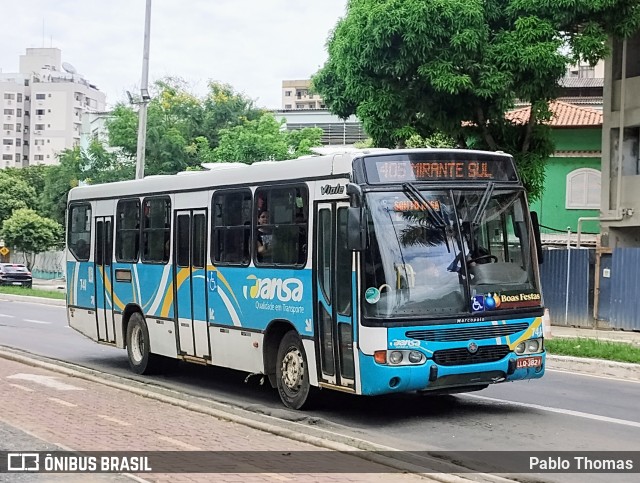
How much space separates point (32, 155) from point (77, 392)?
13382 centimetres

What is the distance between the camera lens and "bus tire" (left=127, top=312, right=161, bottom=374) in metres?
15.1

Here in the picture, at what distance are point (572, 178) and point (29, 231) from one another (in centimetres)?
3973

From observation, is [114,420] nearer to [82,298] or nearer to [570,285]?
[82,298]

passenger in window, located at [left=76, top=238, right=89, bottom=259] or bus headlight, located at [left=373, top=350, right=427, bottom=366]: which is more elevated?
passenger in window, located at [left=76, top=238, right=89, bottom=259]

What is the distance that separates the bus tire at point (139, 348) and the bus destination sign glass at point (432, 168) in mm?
6177

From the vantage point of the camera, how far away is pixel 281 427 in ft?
31.3

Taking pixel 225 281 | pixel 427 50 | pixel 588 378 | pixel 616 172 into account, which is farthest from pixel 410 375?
pixel 616 172

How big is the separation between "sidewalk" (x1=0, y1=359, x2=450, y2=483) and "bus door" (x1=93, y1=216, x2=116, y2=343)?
3590 millimetres

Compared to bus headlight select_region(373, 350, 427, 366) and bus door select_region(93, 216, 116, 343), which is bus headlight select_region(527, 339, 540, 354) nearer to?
bus headlight select_region(373, 350, 427, 366)

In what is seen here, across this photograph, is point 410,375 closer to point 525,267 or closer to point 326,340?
point 326,340

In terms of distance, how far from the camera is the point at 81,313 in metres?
17.2

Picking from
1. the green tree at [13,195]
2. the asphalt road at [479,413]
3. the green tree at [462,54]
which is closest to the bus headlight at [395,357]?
the asphalt road at [479,413]

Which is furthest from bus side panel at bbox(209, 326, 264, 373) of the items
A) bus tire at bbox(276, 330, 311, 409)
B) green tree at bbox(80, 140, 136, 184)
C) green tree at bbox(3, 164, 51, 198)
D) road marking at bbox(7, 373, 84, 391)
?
green tree at bbox(3, 164, 51, 198)

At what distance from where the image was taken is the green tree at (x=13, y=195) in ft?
260
